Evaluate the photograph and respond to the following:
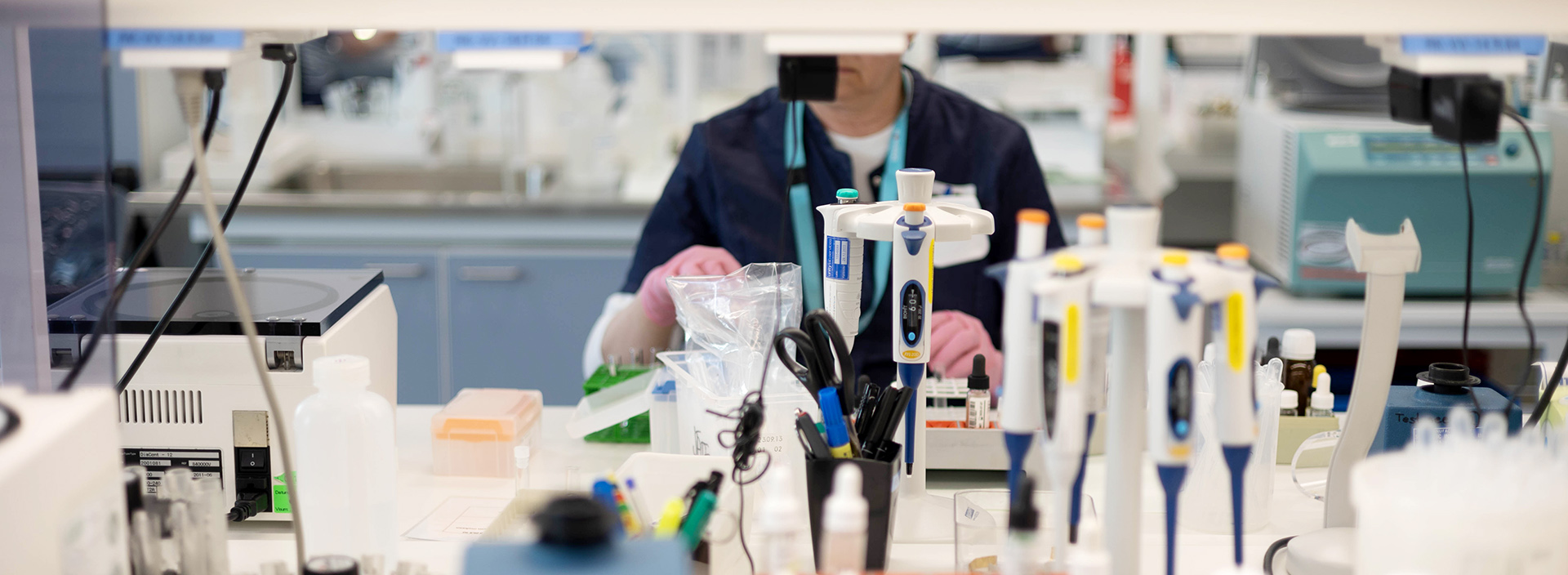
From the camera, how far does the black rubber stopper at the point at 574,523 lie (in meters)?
0.78

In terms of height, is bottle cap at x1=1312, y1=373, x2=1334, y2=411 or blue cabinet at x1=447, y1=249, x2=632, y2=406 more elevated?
bottle cap at x1=1312, y1=373, x2=1334, y2=411

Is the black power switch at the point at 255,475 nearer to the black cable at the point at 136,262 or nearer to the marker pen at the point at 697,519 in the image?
the black cable at the point at 136,262

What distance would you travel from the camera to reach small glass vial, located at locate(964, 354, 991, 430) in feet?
4.53

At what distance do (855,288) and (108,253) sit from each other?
0.69 metres

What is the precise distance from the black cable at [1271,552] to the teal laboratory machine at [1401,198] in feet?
4.95

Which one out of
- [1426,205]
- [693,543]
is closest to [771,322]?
[693,543]

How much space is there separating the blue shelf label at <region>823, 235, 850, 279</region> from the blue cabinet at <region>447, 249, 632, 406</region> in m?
1.78

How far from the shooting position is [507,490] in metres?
1.37

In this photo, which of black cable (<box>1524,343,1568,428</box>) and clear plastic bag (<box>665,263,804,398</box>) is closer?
black cable (<box>1524,343,1568,428</box>)

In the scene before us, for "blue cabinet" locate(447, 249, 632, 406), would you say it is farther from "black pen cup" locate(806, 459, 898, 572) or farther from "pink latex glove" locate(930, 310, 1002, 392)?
"black pen cup" locate(806, 459, 898, 572)

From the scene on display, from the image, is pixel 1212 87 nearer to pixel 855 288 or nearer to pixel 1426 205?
pixel 1426 205

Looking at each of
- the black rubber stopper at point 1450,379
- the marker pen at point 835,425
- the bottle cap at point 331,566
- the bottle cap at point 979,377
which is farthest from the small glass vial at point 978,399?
the bottle cap at point 331,566

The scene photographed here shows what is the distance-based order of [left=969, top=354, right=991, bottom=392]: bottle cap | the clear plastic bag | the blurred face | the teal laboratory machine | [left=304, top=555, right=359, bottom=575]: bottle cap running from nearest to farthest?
[left=304, top=555, right=359, bottom=575]: bottle cap → the clear plastic bag → [left=969, top=354, right=991, bottom=392]: bottle cap → the blurred face → the teal laboratory machine

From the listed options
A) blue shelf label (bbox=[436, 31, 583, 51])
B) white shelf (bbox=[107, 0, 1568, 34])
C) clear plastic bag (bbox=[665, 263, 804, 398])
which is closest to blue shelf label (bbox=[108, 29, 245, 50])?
white shelf (bbox=[107, 0, 1568, 34])
